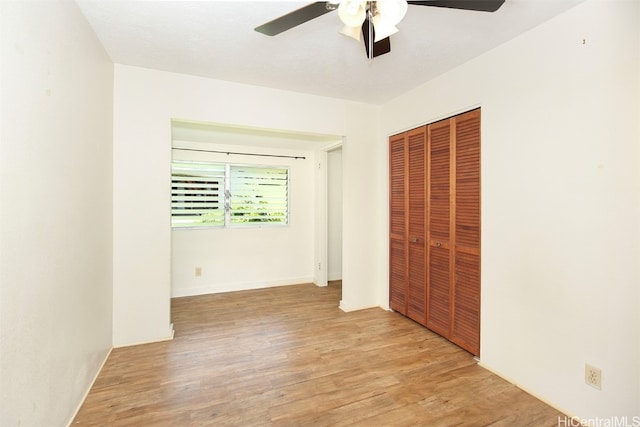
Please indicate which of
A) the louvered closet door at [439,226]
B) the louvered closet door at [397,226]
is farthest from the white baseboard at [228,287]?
the louvered closet door at [439,226]

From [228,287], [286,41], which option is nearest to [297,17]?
[286,41]

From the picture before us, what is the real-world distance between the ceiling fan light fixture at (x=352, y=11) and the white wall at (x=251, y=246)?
3158 mm

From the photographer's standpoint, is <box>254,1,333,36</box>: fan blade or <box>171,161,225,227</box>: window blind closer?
<box>254,1,333,36</box>: fan blade

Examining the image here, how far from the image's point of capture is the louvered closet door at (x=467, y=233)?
2256 millimetres

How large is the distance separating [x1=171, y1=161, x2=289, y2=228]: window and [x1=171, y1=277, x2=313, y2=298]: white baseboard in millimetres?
862

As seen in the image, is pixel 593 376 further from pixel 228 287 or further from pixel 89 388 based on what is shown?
pixel 228 287

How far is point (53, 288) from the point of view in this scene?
4.61 feet

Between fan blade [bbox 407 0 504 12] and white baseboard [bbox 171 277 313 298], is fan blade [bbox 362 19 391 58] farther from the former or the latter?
white baseboard [bbox 171 277 313 298]

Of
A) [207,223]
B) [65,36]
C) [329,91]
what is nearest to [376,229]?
[329,91]

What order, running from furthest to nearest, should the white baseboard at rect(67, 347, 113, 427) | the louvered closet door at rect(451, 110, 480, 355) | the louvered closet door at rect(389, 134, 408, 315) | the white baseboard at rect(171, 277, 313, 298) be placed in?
the white baseboard at rect(171, 277, 313, 298)
the louvered closet door at rect(389, 134, 408, 315)
the louvered closet door at rect(451, 110, 480, 355)
the white baseboard at rect(67, 347, 113, 427)

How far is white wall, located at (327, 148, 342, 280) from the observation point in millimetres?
4664

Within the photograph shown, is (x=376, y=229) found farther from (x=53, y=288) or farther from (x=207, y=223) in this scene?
(x=53, y=288)

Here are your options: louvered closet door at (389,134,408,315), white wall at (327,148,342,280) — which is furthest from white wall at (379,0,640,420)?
white wall at (327,148,342,280)

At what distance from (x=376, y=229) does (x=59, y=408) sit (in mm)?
2921
